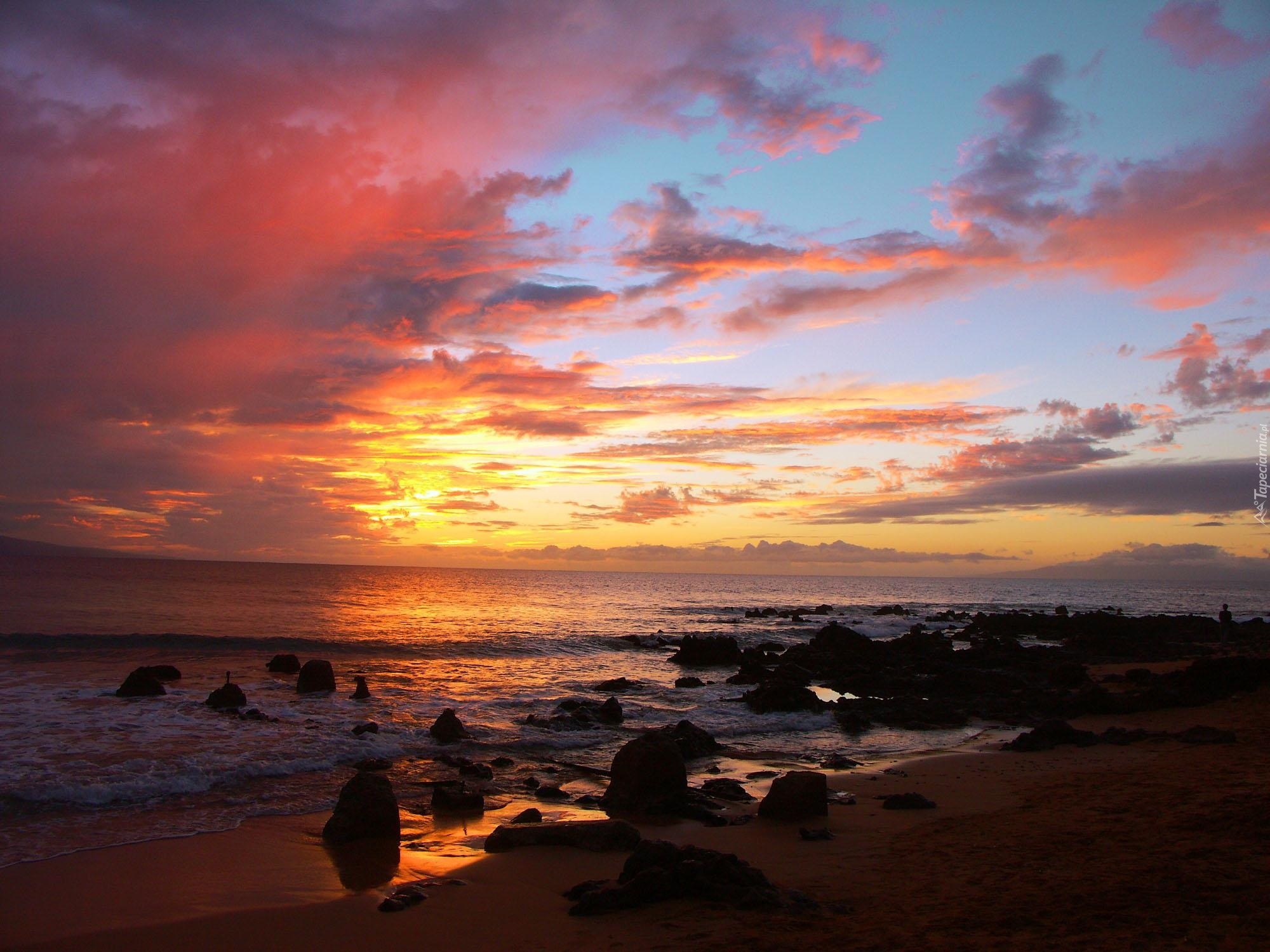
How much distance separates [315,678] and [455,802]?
A: 46.9 feet

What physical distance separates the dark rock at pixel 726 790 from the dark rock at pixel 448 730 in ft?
24.0

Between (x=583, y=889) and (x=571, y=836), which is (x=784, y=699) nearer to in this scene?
(x=571, y=836)

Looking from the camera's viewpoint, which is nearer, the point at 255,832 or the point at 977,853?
the point at 977,853

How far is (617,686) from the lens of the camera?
2906 centimetres

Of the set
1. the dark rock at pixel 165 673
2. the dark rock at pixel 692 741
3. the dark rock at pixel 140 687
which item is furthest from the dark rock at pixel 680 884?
the dark rock at pixel 165 673

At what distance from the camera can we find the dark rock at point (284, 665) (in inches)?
1154

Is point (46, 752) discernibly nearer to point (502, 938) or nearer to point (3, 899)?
point (3, 899)

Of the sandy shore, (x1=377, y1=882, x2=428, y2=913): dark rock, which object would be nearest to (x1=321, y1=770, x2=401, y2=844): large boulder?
the sandy shore

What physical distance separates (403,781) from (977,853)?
10486mm

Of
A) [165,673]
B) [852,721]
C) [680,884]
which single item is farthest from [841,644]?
[680,884]

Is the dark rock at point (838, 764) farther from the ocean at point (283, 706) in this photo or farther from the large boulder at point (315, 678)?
the large boulder at point (315, 678)

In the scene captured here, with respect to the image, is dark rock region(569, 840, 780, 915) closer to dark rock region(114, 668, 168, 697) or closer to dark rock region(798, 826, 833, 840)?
dark rock region(798, 826, 833, 840)

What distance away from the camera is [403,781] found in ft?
47.4

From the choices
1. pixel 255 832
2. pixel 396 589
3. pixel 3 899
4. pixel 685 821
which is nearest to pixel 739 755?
pixel 685 821
